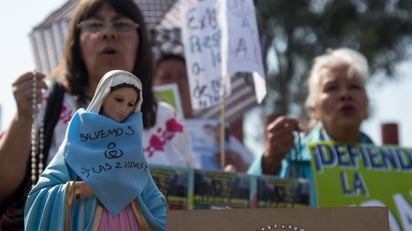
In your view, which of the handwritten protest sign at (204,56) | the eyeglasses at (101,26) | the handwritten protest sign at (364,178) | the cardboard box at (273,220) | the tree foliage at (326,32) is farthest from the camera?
the tree foliage at (326,32)

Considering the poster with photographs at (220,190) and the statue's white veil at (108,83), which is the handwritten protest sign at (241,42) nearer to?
the poster with photographs at (220,190)

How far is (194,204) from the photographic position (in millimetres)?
4316

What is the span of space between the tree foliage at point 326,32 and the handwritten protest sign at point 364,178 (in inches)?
417

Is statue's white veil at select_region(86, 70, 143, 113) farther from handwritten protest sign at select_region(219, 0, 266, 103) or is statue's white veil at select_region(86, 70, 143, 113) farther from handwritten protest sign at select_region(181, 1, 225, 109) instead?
handwritten protest sign at select_region(181, 1, 225, 109)

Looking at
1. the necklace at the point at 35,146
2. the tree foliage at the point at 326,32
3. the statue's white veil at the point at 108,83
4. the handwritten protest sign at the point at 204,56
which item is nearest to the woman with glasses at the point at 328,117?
the handwritten protest sign at the point at 204,56

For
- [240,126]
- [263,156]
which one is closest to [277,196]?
[263,156]

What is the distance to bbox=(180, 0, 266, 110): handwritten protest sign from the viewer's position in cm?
502

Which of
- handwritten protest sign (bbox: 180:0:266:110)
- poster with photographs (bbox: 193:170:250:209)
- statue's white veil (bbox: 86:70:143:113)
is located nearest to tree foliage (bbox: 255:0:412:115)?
handwritten protest sign (bbox: 180:0:266:110)

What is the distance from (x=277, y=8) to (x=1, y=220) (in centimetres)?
1214

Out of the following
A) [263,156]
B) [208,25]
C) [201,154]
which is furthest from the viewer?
[201,154]

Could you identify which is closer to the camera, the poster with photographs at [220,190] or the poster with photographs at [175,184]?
the poster with photographs at [175,184]

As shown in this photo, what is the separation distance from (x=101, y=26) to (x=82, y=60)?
0.60 ft

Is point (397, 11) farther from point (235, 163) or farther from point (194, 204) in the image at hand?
point (194, 204)

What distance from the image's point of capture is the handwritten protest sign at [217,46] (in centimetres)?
502
